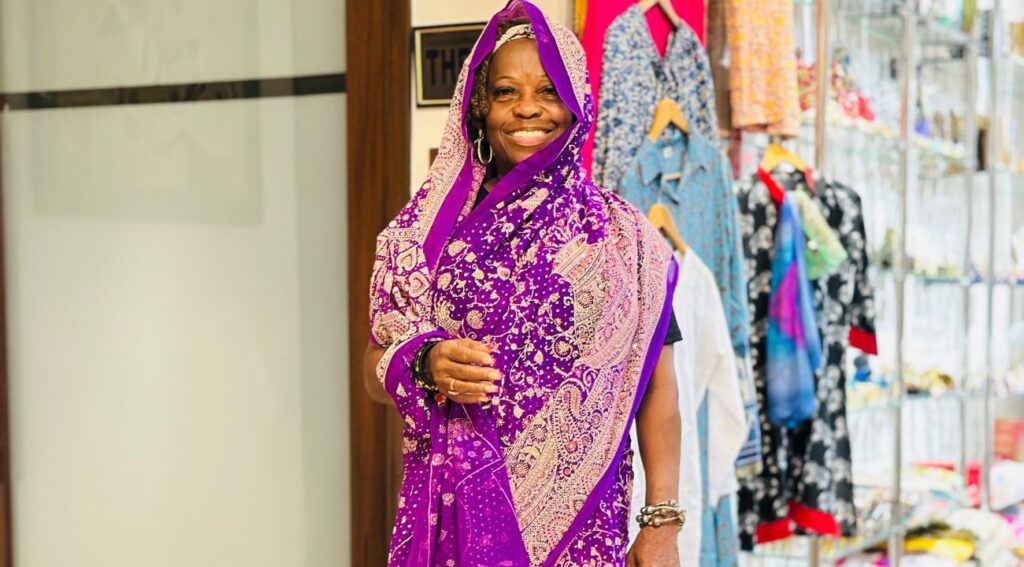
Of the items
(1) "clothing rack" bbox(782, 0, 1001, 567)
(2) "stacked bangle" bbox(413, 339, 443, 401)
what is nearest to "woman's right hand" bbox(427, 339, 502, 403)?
(2) "stacked bangle" bbox(413, 339, 443, 401)

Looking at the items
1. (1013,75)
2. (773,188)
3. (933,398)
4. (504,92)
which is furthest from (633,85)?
(1013,75)

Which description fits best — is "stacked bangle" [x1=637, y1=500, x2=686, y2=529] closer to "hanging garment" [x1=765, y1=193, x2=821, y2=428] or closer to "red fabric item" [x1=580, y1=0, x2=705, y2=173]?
"red fabric item" [x1=580, y1=0, x2=705, y2=173]

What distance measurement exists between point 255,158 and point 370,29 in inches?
19.6

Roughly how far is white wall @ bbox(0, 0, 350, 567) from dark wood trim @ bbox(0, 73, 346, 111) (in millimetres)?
21

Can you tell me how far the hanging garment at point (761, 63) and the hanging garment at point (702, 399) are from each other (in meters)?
0.64

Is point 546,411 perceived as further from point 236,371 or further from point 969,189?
point 969,189

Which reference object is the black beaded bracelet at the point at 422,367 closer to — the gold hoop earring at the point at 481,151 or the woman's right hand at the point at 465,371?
the woman's right hand at the point at 465,371

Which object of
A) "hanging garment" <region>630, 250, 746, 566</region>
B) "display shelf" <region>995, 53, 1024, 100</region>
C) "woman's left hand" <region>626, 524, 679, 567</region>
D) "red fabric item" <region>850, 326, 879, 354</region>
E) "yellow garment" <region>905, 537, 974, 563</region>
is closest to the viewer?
"woman's left hand" <region>626, 524, 679, 567</region>

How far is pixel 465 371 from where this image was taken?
1.53 m

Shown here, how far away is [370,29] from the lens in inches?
103

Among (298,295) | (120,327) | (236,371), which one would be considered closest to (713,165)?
(298,295)

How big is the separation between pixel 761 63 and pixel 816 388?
36.3 inches

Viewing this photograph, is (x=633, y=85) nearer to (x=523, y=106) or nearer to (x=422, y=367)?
(x=523, y=106)

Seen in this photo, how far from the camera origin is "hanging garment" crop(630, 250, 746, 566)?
7.85 feet
